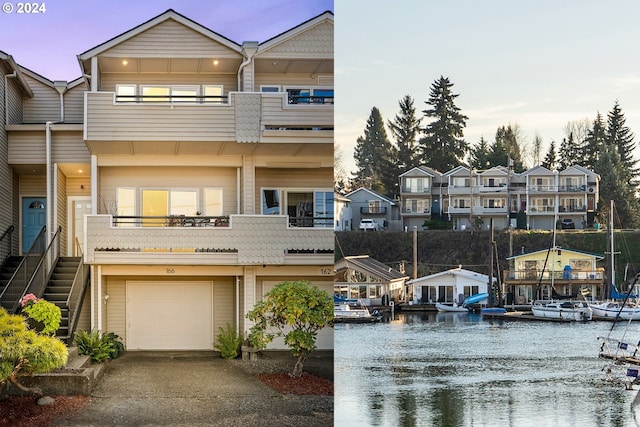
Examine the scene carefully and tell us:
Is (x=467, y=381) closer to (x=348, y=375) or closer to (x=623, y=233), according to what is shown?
(x=348, y=375)

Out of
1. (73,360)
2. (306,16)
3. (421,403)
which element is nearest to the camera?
(73,360)

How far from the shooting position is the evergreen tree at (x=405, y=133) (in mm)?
6391

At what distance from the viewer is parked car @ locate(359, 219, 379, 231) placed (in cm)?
634

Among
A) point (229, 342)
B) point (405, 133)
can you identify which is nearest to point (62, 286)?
point (229, 342)

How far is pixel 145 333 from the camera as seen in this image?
5.66 m

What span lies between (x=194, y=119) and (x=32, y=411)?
189 centimetres

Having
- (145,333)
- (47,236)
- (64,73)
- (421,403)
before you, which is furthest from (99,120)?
(421,403)

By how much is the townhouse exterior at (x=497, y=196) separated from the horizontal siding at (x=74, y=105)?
82.9 inches

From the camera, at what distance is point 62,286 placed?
5.39 m

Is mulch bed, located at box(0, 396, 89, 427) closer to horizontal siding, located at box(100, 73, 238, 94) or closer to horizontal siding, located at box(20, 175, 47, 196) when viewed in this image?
horizontal siding, located at box(20, 175, 47, 196)

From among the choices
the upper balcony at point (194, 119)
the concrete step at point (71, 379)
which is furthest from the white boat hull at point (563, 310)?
the concrete step at point (71, 379)

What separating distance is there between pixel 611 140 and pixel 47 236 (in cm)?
363

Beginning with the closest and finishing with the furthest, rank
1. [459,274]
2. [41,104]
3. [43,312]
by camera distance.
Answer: [43,312]
[41,104]
[459,274]

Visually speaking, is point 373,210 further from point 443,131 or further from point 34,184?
point 34,184
